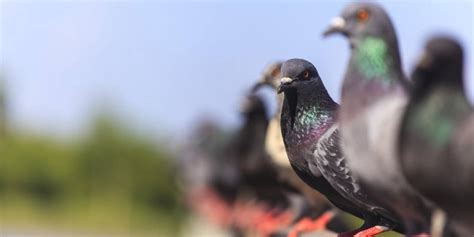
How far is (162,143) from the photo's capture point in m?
28.1

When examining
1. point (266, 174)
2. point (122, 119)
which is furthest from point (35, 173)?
point (266, 174)

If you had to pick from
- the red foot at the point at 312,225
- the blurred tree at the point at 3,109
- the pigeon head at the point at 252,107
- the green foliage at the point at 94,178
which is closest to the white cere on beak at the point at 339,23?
the red foot at the point at 312,225

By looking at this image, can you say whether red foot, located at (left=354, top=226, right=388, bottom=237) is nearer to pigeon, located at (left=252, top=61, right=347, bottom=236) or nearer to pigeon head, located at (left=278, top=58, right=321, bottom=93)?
pigeon head, located at (left=278, top=58, right=321, bottom=93)

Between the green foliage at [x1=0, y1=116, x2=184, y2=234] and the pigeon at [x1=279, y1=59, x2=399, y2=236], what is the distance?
67.3ft

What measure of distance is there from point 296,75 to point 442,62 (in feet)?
4.79

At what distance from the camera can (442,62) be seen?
11.9ft

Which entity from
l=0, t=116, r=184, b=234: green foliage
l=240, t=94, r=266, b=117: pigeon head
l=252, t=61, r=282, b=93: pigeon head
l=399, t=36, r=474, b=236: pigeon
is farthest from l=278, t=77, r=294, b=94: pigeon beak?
l=0, t=116, r=184, b=234: green foliage

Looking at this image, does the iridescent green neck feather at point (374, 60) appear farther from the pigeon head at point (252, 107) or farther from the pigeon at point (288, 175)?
the pigeon head at point (252, 107)

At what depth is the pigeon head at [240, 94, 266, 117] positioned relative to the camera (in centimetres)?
888

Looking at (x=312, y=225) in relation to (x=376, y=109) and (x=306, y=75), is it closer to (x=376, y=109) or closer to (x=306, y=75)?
(x=306, y=75)

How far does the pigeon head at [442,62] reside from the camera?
11.9 feet

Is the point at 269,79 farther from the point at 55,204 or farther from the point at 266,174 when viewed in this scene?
the point at 55,204

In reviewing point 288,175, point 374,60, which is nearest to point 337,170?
point 374,60

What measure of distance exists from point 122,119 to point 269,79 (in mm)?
23803
